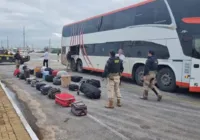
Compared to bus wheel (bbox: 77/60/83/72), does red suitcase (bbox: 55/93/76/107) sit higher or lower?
lower

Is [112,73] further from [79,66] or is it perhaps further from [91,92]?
[79,66]

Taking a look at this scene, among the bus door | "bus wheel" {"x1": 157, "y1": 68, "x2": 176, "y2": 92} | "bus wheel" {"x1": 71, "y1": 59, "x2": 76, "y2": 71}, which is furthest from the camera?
"bus wheel" {"x1": 71, "y1": 59, "x2": 76, "y2": 71}

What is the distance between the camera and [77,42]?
1853 cm

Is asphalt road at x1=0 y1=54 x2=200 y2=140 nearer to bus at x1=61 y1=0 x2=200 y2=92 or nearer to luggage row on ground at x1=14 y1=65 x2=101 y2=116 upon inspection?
luggage row on ground at x1=14 y1=65 x2=101 y2=116

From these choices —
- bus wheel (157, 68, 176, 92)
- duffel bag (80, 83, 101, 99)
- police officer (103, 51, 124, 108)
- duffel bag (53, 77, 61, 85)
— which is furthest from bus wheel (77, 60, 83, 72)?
police officer (103, 51, 124, 108)

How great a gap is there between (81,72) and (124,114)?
12250 mm

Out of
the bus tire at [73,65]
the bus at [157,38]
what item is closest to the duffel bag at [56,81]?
the bus at [157,38]

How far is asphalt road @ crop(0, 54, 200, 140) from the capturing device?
498cm

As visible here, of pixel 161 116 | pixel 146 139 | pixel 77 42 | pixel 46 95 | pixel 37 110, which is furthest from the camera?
pixel 77 42

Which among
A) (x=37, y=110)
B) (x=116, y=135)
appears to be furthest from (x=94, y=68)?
(x=116, y=135)

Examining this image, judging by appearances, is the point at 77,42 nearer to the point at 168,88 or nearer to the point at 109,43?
the point at 109,43

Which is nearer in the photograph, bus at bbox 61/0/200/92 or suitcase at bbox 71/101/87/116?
suitcase at bbox 71/101/87/116

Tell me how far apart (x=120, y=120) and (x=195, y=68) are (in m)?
4.40

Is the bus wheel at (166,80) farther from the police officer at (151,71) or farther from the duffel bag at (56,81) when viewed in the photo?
the duffel bag at (56,81)
